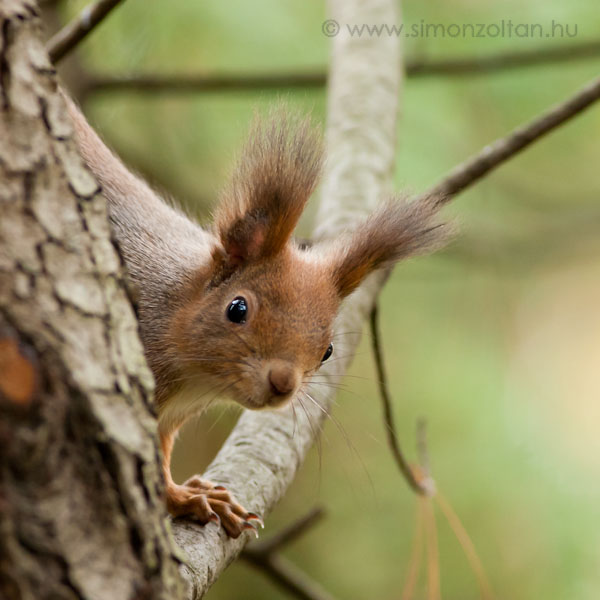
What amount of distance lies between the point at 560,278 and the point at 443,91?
77.1 inches

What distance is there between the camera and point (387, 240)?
2.04 m

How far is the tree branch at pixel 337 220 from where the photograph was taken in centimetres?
169

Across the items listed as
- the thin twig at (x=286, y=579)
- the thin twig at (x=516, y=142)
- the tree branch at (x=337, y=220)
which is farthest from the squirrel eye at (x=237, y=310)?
the thin twig at (x=286, y=579)

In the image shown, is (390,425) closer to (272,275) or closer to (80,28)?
(272,275)

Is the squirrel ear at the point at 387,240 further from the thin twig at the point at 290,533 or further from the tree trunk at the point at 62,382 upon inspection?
the tree trunk at the point at 62,382

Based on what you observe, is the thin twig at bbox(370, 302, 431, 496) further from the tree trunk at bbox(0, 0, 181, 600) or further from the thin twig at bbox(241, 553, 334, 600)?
the tree trunk at bbox(0, 0, 181, 600)

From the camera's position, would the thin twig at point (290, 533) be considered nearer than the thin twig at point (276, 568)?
Yes

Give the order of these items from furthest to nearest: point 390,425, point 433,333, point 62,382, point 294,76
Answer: point 433,333
point 294,76
point 390,425
point 62,382

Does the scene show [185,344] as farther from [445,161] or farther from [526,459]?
[445,161]

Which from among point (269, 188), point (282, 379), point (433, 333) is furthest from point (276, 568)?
point (433, 333)

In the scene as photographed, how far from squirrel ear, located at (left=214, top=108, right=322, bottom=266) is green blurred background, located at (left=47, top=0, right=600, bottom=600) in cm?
84

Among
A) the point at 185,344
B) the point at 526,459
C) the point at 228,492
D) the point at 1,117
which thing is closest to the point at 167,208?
the point at 185,344

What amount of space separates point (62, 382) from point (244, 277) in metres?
1.16

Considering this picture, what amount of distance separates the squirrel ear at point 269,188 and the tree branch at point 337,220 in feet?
1.18
